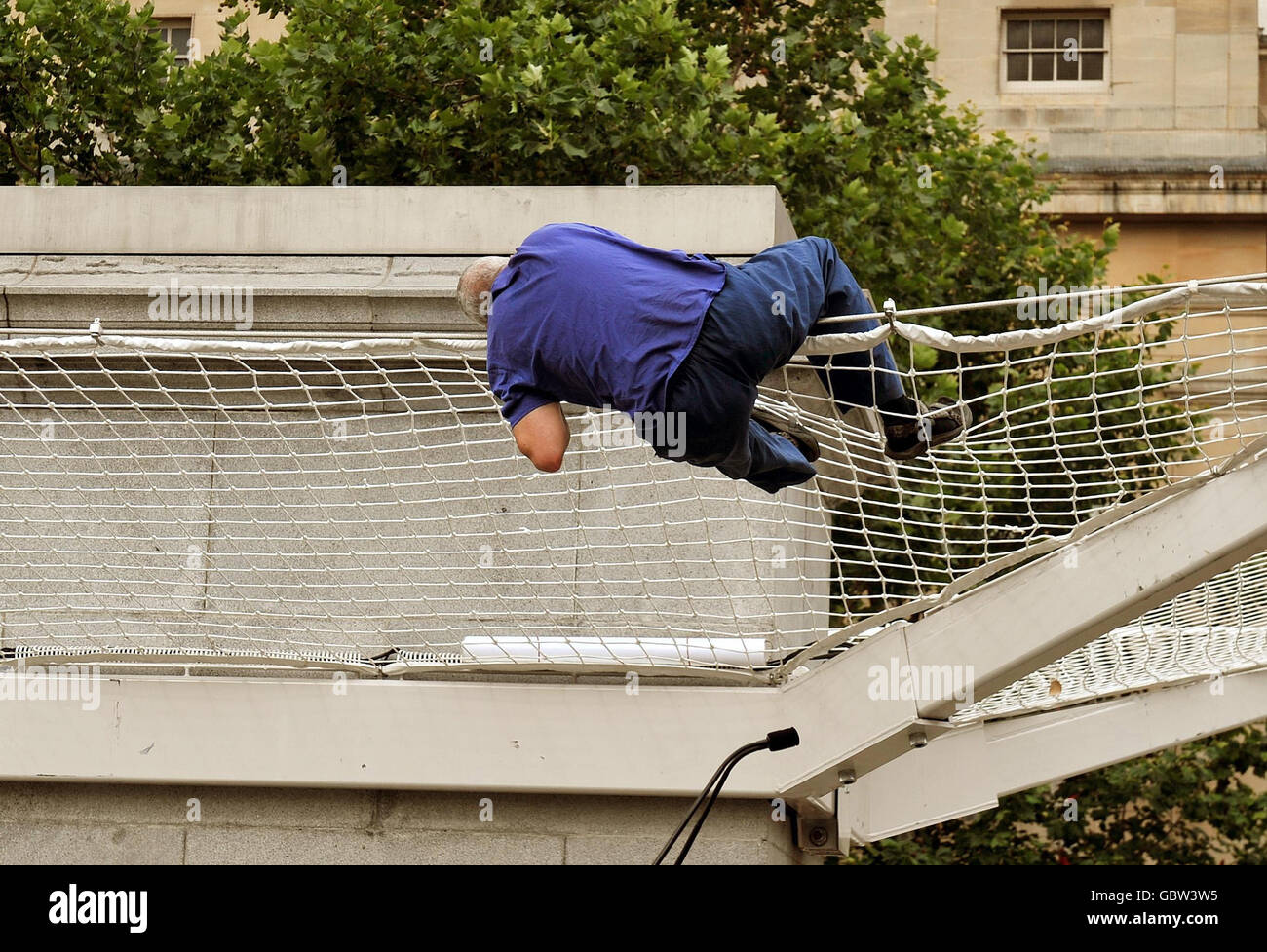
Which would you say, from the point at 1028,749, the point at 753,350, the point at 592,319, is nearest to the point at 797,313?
the point at 753,350

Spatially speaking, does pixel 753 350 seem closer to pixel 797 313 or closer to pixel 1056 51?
pixel 797 313

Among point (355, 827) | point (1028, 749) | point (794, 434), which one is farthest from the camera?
point (1028, 749)

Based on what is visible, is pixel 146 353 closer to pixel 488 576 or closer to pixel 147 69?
pixel 488 576

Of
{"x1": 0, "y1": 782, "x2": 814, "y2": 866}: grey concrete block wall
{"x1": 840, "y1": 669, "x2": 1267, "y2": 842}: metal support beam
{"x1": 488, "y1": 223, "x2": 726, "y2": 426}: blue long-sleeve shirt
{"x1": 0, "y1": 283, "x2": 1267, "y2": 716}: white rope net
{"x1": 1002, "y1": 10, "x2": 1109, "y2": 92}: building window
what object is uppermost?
{"x1": 1002, "y1": 10, "x2": 1109, "y2": 92}: building window

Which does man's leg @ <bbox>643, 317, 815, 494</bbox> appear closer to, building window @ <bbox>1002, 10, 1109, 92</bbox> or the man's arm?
the man's arm

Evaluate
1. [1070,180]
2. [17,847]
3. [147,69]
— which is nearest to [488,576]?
[17,847]

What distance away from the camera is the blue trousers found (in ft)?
12.1

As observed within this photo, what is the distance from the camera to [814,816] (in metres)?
5.12

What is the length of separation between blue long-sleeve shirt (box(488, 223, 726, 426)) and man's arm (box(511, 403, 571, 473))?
24 mm

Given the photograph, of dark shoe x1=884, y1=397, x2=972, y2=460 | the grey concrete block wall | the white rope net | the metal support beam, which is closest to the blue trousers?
dark shoe x1=884, y1=397, x2=972, y2=460

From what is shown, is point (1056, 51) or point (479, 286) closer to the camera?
point (479, 286)

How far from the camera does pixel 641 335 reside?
368cm

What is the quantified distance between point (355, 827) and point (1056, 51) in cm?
1518

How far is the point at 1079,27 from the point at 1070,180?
2.47m
